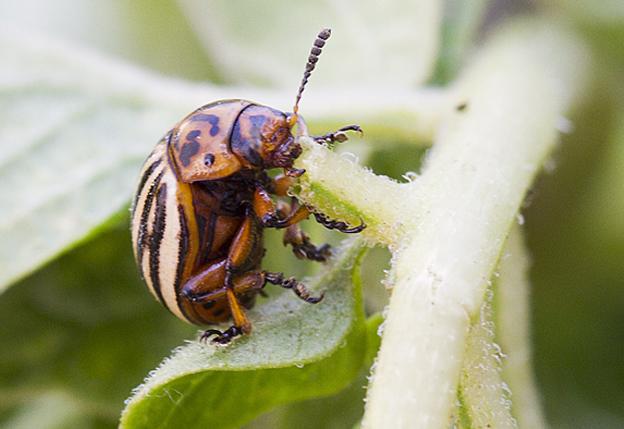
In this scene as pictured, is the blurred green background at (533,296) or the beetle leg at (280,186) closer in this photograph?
the beetle leg at (280,186)

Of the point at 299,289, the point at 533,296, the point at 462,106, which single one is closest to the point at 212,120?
the point at 299,289

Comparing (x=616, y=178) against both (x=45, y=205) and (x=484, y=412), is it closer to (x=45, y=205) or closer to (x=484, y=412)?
(x=484, y=412)

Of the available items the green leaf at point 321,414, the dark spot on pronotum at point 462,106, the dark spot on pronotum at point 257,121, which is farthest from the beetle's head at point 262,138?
the green leaf at point 321,414

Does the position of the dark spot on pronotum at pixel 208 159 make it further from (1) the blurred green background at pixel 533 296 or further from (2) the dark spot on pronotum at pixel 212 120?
(1) the blurred green background at pixel 533 296

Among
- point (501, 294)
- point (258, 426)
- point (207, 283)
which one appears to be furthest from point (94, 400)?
point (501, 294)

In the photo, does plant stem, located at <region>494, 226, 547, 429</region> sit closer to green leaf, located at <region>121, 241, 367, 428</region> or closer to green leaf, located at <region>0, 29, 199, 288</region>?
green leaf, located at <region>121, 241, 367, 428</region>

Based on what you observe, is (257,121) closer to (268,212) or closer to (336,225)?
(268,212)

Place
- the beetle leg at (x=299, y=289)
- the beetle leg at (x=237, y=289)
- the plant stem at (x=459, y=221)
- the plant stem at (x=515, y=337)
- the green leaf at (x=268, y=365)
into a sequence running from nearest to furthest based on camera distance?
the plant stem at (x=459, y=221), the green leaf at (x=268, y=365), the beetle leg at (x=299, y=289), the plant stem at (x=515, y=337), the beetle leg at (x=237, y=289)
